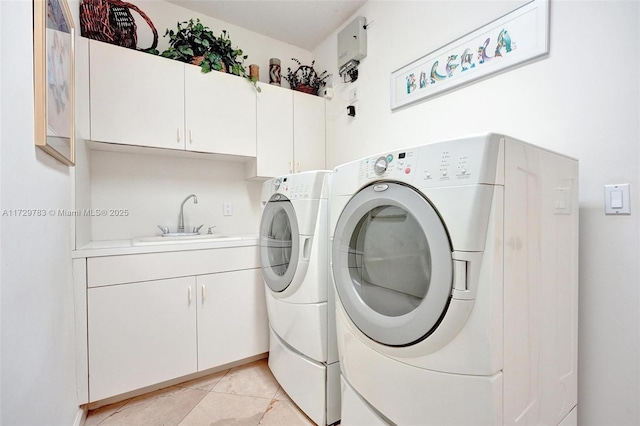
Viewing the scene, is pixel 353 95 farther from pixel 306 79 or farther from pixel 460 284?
pixel 460 284

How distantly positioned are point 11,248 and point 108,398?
4.38 feet

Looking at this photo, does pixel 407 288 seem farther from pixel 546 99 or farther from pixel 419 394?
pixel 546 99

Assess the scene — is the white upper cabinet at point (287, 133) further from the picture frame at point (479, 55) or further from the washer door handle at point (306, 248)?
the washer door handle at point (306, 248)

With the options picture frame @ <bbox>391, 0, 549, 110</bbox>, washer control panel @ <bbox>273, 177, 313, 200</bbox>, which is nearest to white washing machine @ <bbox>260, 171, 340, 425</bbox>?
washer control panel @ <bbox>273, 177, 313, 200</bbox>

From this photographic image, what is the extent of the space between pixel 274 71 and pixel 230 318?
202cm

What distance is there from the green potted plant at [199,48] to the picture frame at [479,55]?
1.28m

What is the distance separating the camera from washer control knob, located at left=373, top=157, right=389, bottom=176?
967mm

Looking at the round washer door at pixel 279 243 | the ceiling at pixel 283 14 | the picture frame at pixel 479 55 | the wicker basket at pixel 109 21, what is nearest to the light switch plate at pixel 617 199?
the picture frame at pixel 479 55

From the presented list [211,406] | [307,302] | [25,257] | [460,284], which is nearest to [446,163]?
[460,284]

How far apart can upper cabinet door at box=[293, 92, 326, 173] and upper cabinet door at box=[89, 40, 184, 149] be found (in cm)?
91

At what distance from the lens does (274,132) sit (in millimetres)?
2342

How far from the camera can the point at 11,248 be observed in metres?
0.74

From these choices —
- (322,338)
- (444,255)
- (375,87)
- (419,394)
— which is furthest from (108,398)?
(375,87)

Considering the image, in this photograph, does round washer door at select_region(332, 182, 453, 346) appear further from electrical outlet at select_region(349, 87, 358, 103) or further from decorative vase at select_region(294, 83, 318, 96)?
decorative vase at select_region(294, 83, 318, 96)
